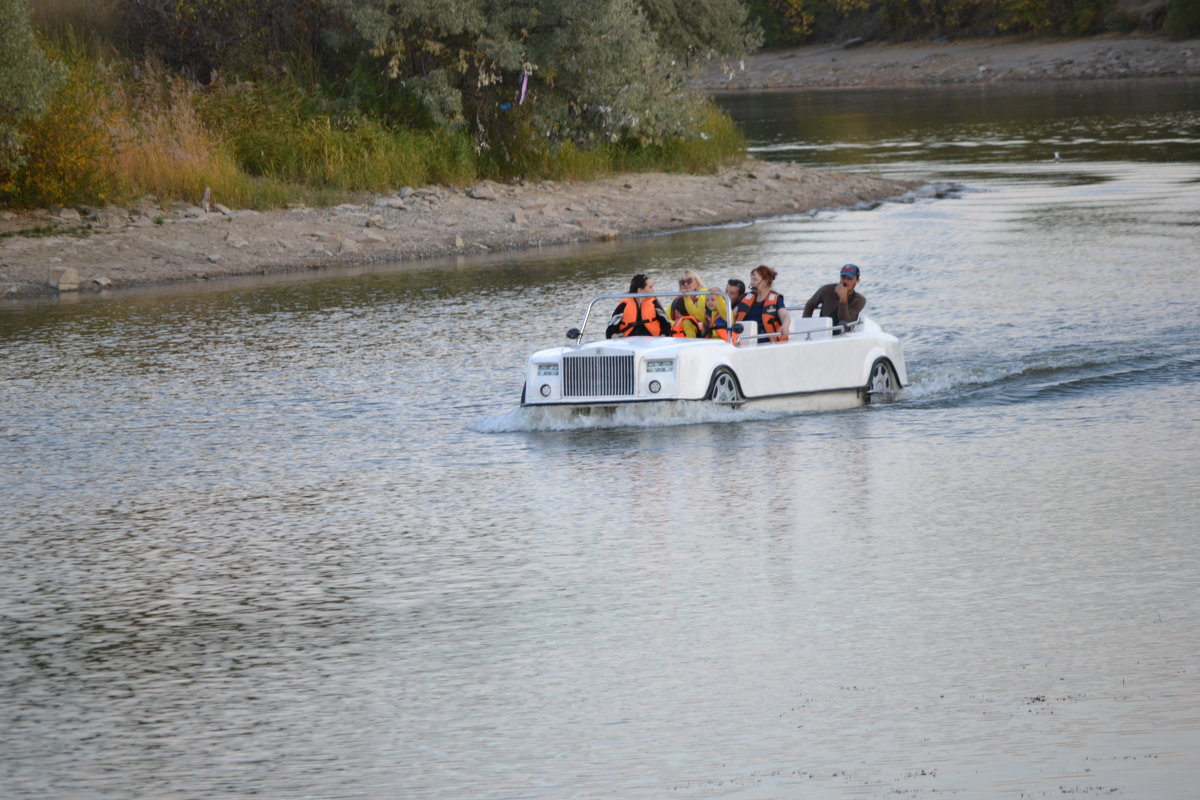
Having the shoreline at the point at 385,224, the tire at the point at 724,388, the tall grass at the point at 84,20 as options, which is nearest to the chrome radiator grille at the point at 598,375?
the tire at the point at 724,388

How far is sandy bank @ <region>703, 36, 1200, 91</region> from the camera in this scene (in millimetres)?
88188

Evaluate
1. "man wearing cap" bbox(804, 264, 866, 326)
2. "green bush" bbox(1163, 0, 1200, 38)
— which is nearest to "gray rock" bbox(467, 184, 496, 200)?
"man wearing cap" bbox(804, 264, 866, 326)

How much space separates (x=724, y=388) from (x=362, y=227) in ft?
56.1

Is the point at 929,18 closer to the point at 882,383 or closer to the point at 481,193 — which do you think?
the point at 481,193

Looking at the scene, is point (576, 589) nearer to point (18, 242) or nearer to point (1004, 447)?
point (1004, 447)

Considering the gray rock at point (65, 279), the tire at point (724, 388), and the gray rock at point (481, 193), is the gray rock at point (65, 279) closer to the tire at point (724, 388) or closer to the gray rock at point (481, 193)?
the gray rock at point (481, 193)

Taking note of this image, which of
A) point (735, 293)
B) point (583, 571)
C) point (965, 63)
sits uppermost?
point (965, 63)

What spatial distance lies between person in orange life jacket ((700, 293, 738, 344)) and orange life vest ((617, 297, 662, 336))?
16.9 inches

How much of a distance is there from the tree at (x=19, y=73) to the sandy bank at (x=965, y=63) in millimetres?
59965

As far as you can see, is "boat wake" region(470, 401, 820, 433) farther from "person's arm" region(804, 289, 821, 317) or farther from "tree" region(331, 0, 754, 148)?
"tree" region(331, 0, 754, 148)

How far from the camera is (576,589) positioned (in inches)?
389

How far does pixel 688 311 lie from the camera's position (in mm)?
16469

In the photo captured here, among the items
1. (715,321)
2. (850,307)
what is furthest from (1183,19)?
(715,321)

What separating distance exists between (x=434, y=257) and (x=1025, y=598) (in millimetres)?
22242
